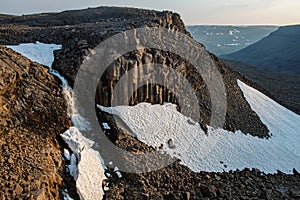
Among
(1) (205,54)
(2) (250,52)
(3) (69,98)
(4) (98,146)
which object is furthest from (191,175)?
(2) (250,52)

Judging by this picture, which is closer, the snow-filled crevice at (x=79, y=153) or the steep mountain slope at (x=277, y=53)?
the snow-filled crevice at (x=79, y=153)

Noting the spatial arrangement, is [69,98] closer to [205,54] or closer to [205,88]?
[205,88]

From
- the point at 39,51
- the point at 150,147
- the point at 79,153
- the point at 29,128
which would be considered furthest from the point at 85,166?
the point at 39,51

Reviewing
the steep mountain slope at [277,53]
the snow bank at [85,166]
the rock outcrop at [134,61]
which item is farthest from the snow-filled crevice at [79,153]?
the steep mountain slope at [277,53]

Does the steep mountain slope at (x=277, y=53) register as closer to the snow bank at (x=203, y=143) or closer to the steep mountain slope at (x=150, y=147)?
the snow bank at (x=203, y=143)

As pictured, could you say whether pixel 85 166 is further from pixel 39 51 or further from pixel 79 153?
pixel 39 51

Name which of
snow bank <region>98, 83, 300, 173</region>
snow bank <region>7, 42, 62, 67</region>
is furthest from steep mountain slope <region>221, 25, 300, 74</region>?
snow bank <region>7, 42, 62, 67</region>
